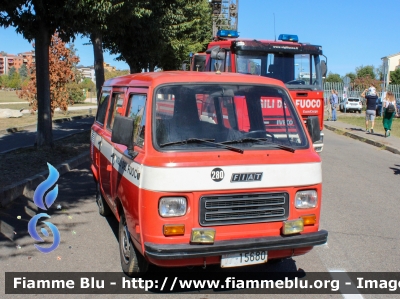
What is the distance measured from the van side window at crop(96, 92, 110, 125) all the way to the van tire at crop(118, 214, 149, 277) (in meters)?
2.22

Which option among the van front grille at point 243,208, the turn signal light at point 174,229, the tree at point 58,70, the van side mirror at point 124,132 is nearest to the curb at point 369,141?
the van front grille at point 243,208

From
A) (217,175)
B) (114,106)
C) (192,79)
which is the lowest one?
(217,175)

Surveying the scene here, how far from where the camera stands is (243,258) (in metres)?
4.64

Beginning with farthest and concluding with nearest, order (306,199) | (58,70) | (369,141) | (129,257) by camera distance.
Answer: (58,70)
(369,141)
(129,257)
(306,199)

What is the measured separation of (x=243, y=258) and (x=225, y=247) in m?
0.29

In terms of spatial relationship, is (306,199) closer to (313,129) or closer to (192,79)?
(313,129)

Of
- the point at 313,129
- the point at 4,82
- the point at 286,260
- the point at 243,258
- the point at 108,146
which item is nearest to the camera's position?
the point at 243,258

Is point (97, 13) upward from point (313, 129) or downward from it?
upward

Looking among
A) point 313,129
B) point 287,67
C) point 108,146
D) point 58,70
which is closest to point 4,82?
point 58,70

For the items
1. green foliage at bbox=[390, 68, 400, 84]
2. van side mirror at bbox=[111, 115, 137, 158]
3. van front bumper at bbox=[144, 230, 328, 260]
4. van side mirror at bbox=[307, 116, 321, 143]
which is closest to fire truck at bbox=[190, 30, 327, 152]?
van side mirror at bbox=[307, 116, 321, 143]

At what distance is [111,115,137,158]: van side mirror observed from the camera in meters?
4.83

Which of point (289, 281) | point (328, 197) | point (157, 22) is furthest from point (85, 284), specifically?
point (157, 22)

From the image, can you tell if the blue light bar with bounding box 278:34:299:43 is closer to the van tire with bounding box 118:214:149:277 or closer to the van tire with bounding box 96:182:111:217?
the van tire with bounding box 96:182:111:217

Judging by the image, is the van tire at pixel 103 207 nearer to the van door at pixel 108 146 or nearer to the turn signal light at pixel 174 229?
the van door at pixel 108 146
